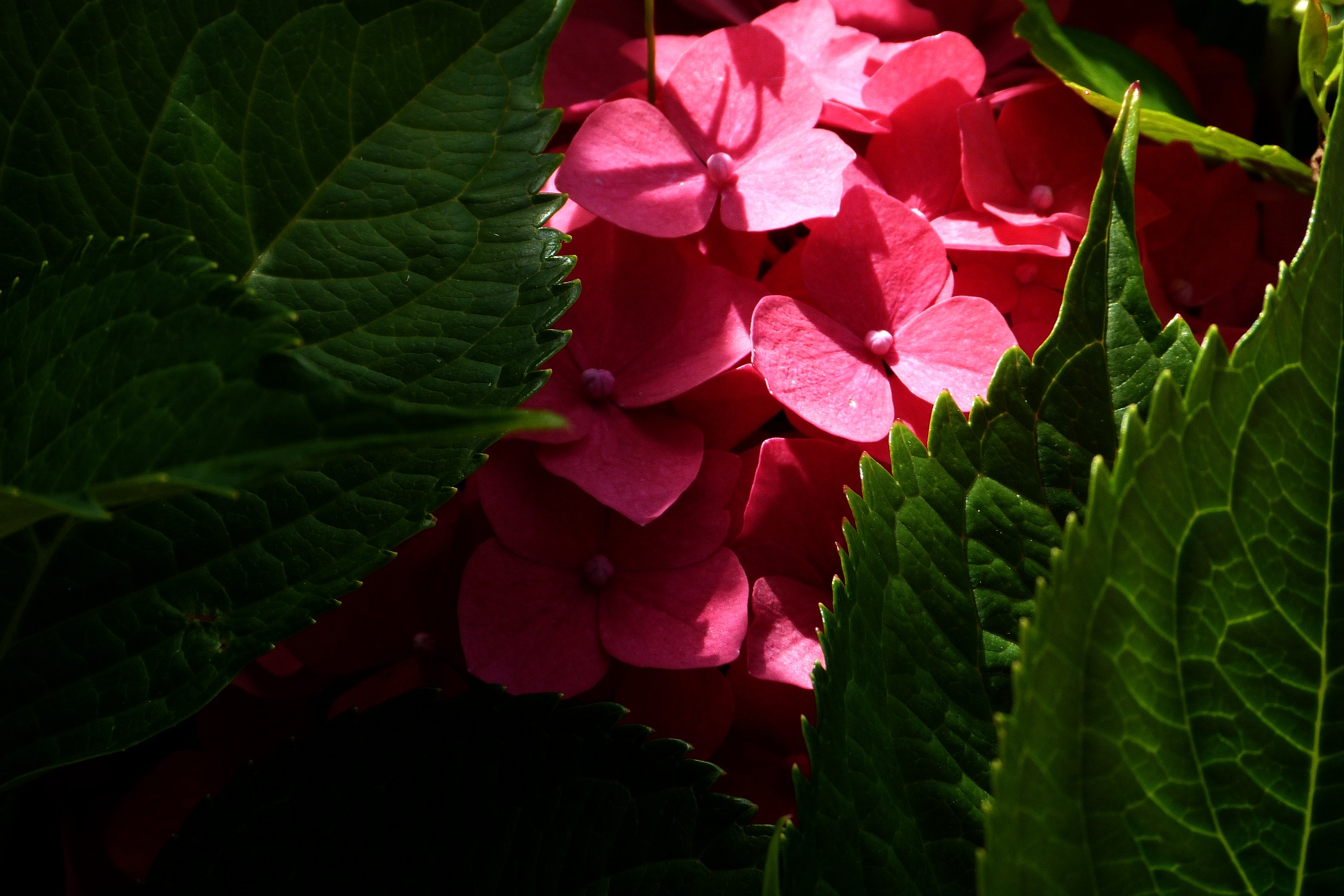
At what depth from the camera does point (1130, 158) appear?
19.7 inches

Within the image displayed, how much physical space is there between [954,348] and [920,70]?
181 millimetres

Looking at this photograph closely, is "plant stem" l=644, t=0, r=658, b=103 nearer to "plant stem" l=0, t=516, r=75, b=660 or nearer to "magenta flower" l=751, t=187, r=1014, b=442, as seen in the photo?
"magenta flower" l=751, t=187, r=1014, b=442

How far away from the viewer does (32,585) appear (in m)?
0.48

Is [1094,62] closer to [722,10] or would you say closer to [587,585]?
[722,10]

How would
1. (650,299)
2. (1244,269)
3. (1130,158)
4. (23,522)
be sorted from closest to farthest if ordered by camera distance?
(23,522) < (1130,158) < (650,299) < (1244,269)

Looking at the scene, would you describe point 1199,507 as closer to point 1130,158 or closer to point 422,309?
point 1130,158

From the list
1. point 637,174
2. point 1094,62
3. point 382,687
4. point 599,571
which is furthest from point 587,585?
point 1094,62

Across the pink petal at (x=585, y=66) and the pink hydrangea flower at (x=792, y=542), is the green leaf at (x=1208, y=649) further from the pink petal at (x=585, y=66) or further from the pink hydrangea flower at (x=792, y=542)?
the pink petal at (x=585, y=66)

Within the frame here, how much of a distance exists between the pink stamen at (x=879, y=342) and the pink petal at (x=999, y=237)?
0.07m

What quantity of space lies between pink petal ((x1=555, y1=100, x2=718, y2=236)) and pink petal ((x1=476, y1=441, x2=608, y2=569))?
14 cm

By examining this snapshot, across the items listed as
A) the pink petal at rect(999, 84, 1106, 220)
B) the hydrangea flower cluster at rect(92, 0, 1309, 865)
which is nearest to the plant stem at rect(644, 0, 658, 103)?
the hydrangea flower cluster at rect(92, 0, 1309, 865)

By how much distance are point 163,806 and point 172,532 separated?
0.57ft

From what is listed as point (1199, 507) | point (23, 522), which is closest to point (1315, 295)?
point (1199, 507)

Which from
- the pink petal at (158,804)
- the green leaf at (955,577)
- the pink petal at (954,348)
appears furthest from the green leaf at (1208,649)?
the pink petal at (158,804)
